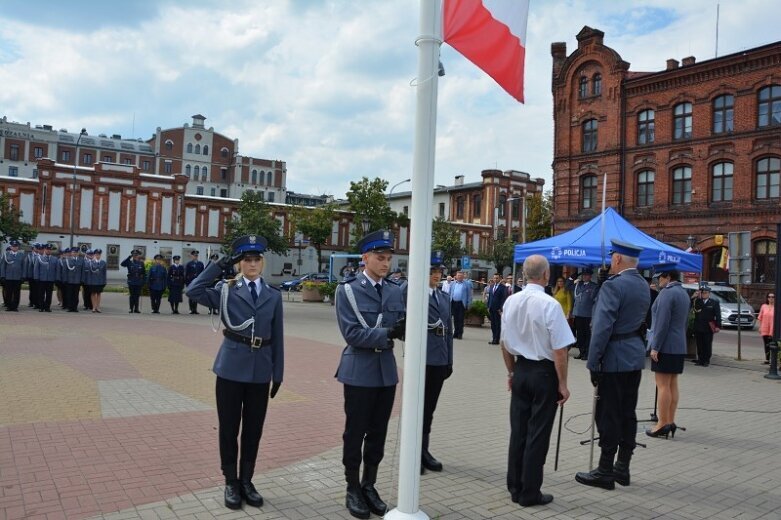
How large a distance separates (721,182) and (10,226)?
46.4 m

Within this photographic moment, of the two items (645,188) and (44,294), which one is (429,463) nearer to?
(44,294)

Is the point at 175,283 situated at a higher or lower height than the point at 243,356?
higher

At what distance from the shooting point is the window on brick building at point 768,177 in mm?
33688

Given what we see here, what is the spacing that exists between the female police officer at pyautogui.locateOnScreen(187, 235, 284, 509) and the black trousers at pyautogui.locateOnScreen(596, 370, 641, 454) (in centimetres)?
297

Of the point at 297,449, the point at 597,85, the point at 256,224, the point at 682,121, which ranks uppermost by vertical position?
the point at 597,85

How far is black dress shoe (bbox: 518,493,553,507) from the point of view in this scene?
4965 millimetres

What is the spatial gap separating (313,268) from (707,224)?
125 ft

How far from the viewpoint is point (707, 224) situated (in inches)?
1419

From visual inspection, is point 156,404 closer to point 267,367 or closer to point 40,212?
point 267,367

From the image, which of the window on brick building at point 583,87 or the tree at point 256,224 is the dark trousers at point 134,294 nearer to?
the window on brick building at point 583,87

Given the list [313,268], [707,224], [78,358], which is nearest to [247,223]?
[313,268]

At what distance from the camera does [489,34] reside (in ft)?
14.6

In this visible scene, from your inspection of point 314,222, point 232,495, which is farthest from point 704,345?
point 314,222

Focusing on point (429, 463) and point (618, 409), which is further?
point (429, 463)
